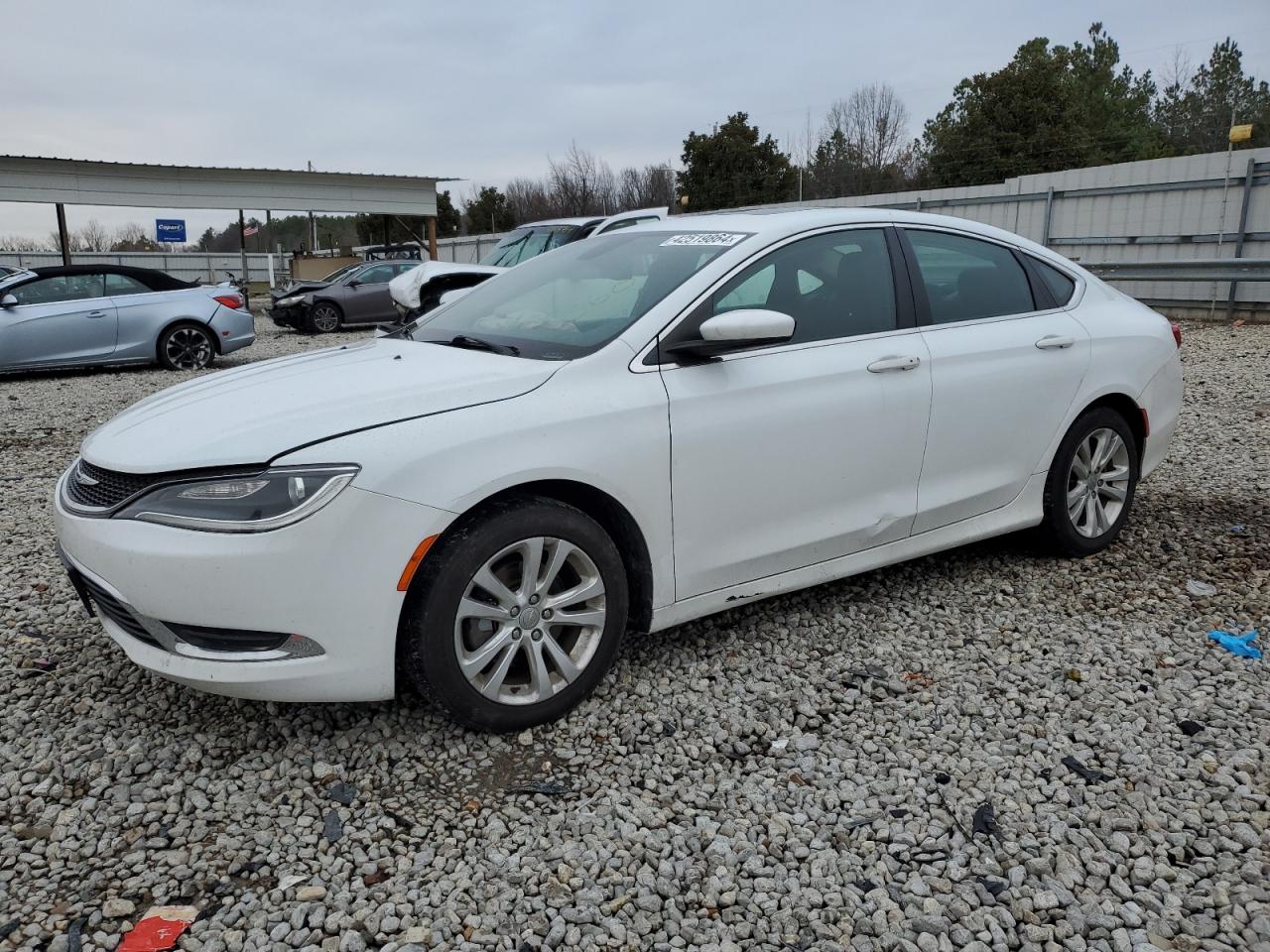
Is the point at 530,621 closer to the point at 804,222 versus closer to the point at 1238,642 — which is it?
the point at 804,222

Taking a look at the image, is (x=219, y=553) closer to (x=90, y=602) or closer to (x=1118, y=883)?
(x=90, y=602)

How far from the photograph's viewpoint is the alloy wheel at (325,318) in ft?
60.1

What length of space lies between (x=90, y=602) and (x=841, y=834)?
243 centimetres

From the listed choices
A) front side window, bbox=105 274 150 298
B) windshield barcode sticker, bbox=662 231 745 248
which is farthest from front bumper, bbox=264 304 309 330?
windshield barcode sticker, bbox=662 231 745 248

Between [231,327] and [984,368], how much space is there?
36.9ft

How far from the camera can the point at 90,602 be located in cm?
304

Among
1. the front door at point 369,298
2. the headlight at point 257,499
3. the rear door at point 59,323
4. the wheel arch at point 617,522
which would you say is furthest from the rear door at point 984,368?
the front door at point 369,298

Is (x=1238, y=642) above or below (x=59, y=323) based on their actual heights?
below

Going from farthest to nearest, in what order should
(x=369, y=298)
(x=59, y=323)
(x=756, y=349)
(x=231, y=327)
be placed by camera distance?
(x=369, y=298) < (x=231, y=327) < (x=59, y=323) < (x=756, y=349)

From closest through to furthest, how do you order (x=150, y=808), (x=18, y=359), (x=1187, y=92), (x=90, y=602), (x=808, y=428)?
1. (x=150, y=808)
2. (x=90, y=602)
3. (x=808, y=428)
4. (x=18, y=359)
5. (x=1187, y=92)

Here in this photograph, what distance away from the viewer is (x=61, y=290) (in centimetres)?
1161

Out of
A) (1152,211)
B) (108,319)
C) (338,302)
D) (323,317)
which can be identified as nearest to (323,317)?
(323,317)

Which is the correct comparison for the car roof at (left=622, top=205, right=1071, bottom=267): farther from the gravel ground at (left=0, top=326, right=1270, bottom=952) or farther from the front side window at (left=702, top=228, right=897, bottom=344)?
the gravel ground at (left=0, top=326, right=1270, bottom=952)

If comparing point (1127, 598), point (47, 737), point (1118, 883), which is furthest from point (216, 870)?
point (1127, 598)
